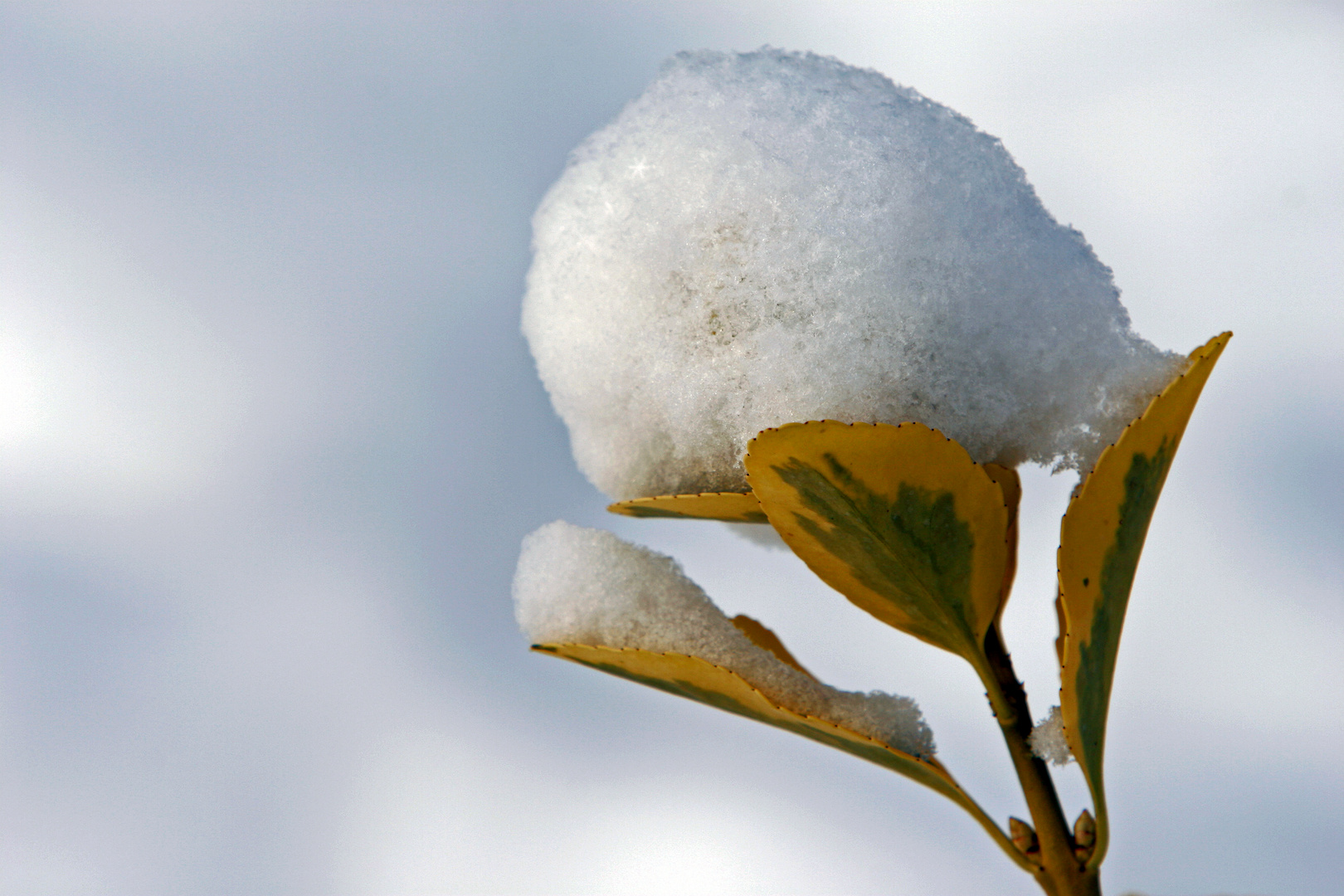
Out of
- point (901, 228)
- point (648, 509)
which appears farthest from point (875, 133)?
point (648, 509)

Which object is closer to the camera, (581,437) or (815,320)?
(815,320)

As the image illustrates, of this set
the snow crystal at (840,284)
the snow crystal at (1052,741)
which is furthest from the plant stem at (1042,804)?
the snow crystal at (840,284)

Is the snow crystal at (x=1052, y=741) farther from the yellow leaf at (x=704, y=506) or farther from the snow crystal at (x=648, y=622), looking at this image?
the yellow leaf at (x=704, y=506)

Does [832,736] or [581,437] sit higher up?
[581,437]

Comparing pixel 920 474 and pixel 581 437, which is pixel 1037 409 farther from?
pixel 581 437

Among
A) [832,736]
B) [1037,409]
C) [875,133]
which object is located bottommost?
[832,736]

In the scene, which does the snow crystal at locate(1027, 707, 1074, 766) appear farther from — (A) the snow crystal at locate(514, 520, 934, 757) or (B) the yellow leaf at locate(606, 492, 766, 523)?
(B) the yellow leaf at locate(606, 492, 766, 523)

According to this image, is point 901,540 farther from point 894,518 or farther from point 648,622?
point 648,622
